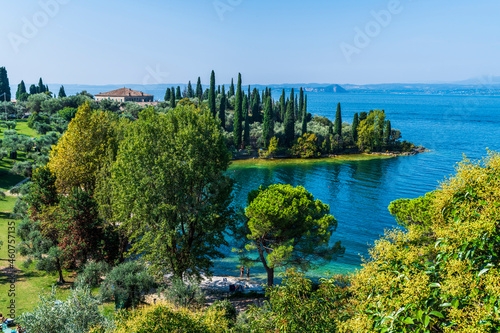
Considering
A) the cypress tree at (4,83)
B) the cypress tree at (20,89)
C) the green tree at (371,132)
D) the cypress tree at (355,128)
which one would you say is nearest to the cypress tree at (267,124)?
the cypress tree at (355,128)

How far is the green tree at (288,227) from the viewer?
21.0 meters

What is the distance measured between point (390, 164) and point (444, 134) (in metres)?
61.8

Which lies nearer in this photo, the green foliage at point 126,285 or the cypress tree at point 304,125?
the green foliage at point 126,285

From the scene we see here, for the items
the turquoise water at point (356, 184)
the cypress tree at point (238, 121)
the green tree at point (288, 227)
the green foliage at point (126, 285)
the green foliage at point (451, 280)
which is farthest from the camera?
the cypress tree at point (238, 121)

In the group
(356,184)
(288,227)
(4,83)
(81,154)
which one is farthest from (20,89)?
(288,227)

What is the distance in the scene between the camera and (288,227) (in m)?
22.2

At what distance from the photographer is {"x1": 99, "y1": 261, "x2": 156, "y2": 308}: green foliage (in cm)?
1856

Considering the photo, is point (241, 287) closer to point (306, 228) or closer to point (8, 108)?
point (306, 228)

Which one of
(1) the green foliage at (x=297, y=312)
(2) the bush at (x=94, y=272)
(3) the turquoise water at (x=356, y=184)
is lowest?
(3) the turquoise water at (x=356, y=184)

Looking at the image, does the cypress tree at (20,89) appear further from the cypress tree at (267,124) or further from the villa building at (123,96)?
the cypress tree at (267,124)

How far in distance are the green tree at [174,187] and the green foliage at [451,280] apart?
40.0ft

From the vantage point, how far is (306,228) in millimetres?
22062

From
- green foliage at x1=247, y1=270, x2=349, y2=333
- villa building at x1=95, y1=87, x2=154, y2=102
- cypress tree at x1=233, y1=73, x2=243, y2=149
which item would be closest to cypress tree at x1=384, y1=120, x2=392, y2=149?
cypress tree at x1=233, y1=73, x2=243, y2=149

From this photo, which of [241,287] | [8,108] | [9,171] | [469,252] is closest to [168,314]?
[469,252]
